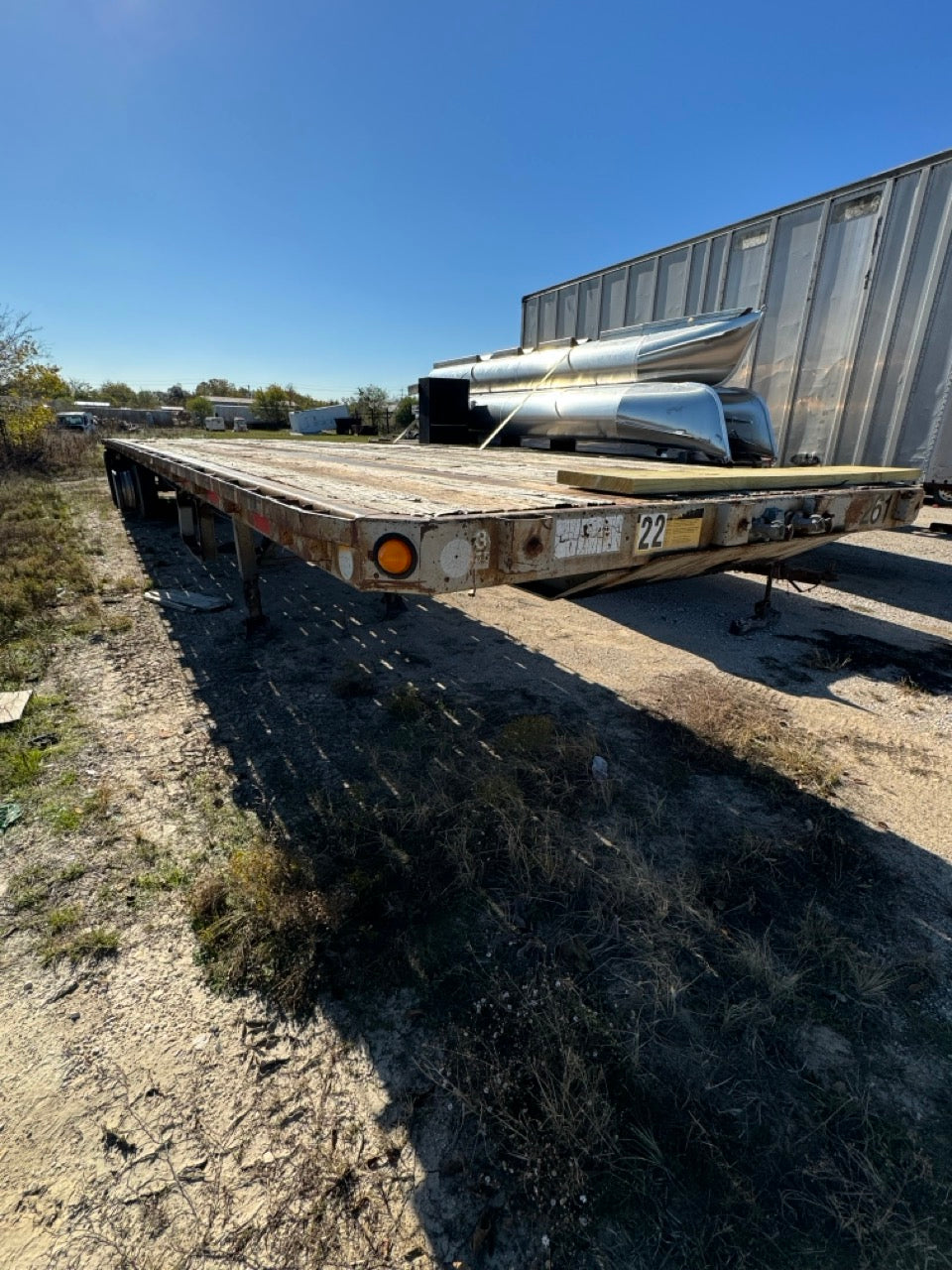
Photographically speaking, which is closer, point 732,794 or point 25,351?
point 732,794

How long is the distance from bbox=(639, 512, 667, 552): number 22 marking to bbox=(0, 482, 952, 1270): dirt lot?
1228mm

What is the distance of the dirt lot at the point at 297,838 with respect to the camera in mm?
1379

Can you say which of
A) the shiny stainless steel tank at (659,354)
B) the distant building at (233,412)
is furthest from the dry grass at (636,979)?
the distant building at (233,412)

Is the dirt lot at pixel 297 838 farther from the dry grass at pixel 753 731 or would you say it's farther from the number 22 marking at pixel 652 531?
the number 22 marking at pixel 652 531

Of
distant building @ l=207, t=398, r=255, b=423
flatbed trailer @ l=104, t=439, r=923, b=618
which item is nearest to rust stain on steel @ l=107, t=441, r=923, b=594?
flatbed trailer @ l=104, t=439, r=923, b=618

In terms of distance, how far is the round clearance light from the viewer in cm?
182

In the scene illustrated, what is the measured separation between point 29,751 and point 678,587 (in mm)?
5702

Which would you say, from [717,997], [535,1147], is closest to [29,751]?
[535,1147]

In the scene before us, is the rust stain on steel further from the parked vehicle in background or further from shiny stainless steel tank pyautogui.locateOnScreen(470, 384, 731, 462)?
the parked vehicle in background

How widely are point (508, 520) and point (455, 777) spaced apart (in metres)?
1.51

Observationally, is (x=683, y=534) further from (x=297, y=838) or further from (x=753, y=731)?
(x=297, y=838)

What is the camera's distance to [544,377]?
7.40 metres

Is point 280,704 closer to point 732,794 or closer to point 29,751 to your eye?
point 29,751

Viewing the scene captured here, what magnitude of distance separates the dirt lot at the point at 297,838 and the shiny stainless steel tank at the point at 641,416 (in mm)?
1546
